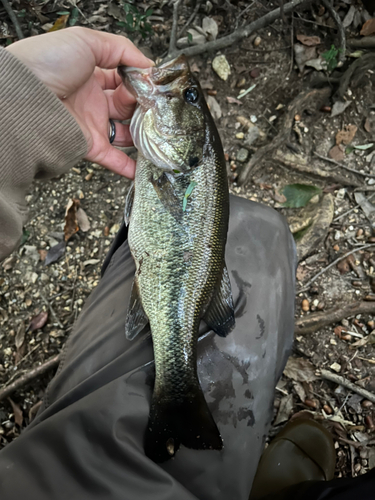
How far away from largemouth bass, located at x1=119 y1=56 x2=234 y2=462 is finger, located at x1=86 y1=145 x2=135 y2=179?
0.34 metres

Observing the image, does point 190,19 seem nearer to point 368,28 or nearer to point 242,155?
point 242,155

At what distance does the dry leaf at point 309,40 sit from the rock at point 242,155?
1213 millimetres

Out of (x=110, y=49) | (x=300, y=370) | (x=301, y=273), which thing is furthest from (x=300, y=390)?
(x=110, y=49)

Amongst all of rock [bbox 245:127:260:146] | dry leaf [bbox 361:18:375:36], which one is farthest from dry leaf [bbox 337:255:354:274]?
dry leaf [bbox 361:18:375:36]

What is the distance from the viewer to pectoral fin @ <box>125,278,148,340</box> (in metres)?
1.74

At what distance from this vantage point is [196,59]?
315 centimetres

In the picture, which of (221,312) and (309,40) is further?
(309,40)

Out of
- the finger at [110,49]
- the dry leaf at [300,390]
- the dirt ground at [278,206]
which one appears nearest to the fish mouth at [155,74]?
the finger at [110,49]

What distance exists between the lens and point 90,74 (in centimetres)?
185

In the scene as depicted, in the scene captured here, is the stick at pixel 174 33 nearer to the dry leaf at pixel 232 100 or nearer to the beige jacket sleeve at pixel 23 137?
the dry leaf at pixel 232 100

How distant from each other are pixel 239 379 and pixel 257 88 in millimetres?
2734

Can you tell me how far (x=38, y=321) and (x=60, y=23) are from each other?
108 inches

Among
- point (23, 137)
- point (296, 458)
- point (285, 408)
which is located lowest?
point (296, 458)

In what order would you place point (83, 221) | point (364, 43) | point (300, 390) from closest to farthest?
point (300, 390), point (83, 221), point (364, 43)
